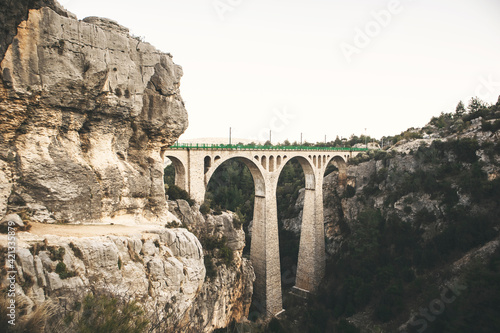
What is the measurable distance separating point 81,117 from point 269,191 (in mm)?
16932

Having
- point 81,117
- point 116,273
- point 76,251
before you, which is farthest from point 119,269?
point 81,117

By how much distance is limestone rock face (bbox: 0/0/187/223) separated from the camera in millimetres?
8735

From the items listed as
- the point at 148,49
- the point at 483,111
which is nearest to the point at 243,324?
the point at 148,49

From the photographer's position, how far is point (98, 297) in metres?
8.14

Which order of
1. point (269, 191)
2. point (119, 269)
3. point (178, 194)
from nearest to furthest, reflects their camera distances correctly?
point (119, 269) → point (178, 194) → point (269, 191)

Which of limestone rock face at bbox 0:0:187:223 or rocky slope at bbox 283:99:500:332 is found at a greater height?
limestone rock face at bbox 0:0:187:223

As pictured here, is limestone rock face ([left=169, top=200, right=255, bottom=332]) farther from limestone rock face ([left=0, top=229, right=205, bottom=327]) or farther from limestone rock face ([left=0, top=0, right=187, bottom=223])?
limestone rock face ([left=0, top=0, right=187, bottom=223])

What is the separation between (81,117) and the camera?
415 inches

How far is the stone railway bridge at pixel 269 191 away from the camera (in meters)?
19.4

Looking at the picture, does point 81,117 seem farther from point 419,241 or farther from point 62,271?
point 419,241

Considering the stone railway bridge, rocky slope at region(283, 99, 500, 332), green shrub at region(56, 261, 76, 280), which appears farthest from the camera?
the stone railway bridge

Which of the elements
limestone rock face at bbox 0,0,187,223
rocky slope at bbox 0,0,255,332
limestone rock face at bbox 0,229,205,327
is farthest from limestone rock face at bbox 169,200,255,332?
limestone rock face at bbox 0,0,187,223

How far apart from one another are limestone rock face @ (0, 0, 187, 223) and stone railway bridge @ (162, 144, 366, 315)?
2.75m

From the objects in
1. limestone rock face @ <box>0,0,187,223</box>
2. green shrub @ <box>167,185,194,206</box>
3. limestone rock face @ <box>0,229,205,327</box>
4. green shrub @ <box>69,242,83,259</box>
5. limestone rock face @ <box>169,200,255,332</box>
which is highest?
limestone rock face @ <box>0,0,187,223</box>
